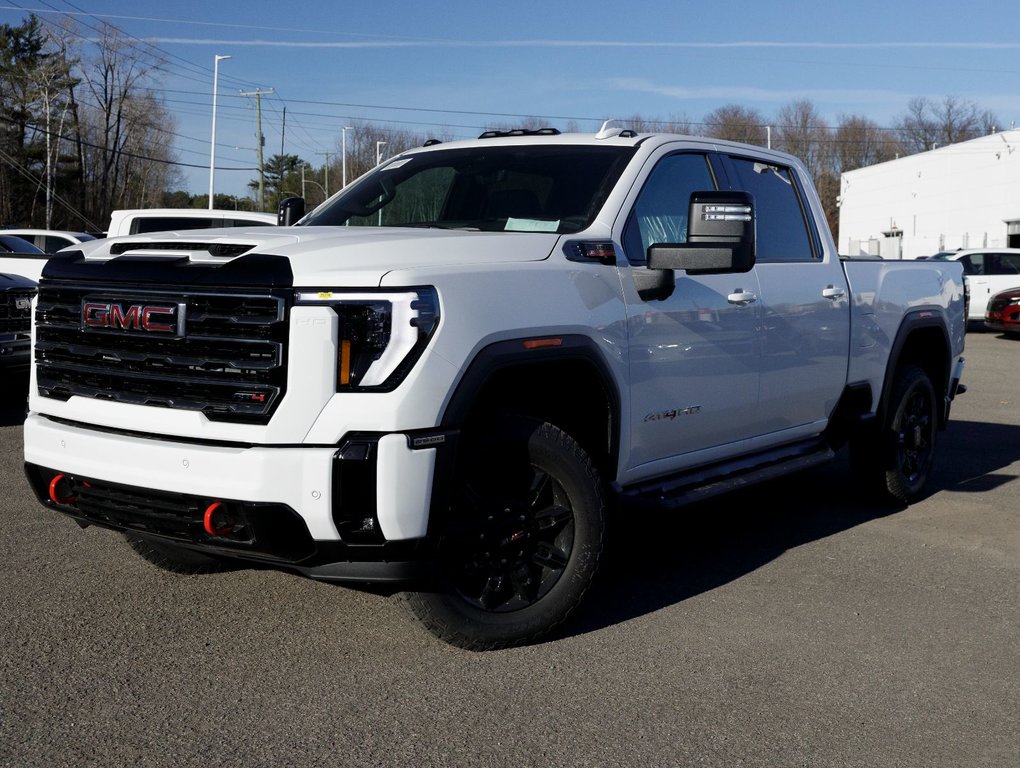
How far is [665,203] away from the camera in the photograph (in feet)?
17.8

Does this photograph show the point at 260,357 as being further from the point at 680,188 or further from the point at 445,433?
the point at 680,188

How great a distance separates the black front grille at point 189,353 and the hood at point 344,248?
0.57 ft

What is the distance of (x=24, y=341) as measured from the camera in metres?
10.1

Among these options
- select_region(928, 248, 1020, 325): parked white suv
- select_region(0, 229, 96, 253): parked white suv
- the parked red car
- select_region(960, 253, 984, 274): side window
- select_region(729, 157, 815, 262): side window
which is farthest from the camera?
select_region(960, 253, 984, 274): side window

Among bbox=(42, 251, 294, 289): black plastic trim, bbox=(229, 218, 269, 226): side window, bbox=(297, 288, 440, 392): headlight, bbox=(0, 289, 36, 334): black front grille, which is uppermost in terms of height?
bbox=(229, 218, 269, 226): side window

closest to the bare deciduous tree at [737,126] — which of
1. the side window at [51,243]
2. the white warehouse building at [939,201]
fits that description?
the white warehouse building at [939,201]

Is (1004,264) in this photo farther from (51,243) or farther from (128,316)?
(128,316)

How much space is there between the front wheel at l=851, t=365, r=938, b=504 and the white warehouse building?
36802mm

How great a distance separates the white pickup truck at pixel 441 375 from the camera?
385 centimetres

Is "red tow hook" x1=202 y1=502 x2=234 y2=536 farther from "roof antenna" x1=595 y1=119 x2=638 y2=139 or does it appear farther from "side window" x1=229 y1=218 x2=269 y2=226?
"side window" x1=229 y1=218 x2=269 y2=226

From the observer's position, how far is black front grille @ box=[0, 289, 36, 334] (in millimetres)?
10070

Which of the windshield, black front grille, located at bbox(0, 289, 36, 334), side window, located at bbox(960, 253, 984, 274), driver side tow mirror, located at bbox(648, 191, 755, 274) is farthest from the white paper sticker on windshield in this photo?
side window, located at bbox(960, 253, 984, 274)

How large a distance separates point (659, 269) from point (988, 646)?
200cm

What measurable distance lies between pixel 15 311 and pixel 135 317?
22.3 ft
